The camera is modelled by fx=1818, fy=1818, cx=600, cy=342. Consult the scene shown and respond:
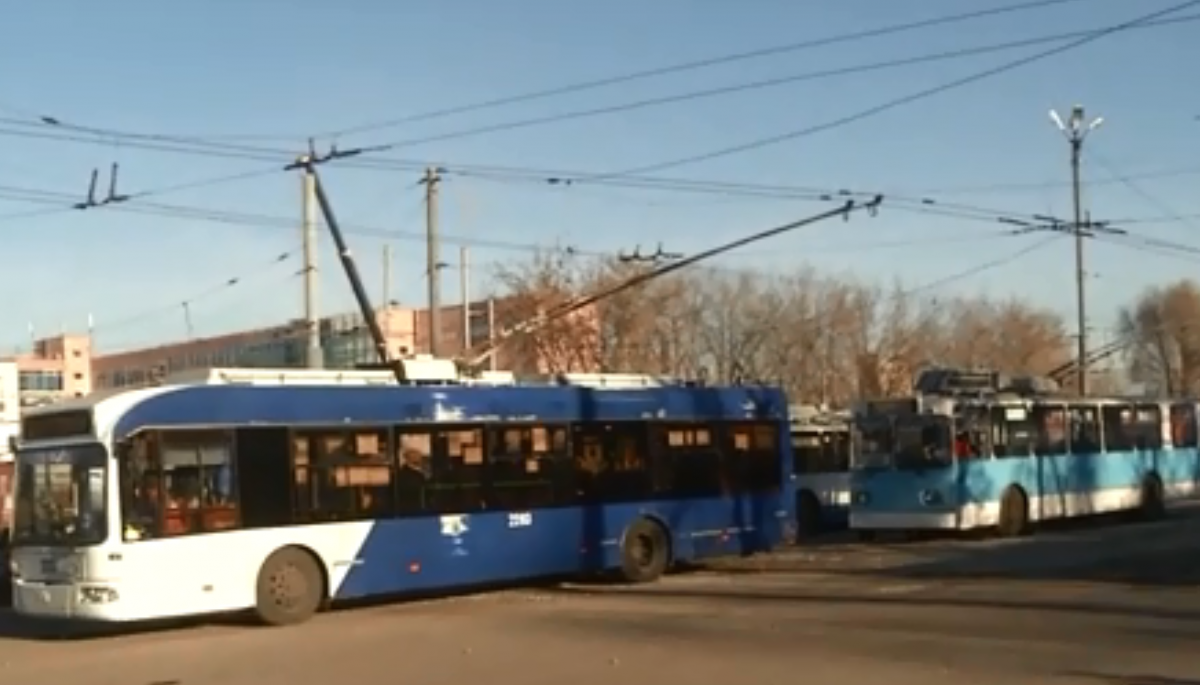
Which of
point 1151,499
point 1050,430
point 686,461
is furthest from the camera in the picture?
point 1151,499

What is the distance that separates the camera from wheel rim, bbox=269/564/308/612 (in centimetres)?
2119

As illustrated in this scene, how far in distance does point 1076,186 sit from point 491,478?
3248 cm

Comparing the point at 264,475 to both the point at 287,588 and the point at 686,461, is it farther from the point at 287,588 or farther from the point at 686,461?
the point at 686,461

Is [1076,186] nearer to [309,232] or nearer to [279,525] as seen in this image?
[309,232]

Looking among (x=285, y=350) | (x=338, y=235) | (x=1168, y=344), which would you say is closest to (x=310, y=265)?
(x=338, y=235)

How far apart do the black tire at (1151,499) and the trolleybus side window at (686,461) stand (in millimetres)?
14949

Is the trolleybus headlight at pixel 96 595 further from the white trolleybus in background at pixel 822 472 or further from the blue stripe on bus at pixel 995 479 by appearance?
the white trolleybus in background at pixel 822 472

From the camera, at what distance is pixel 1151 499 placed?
3856cm

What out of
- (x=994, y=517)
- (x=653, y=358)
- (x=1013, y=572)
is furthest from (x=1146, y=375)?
(x=1013, y=572)

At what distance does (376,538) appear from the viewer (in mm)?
22375

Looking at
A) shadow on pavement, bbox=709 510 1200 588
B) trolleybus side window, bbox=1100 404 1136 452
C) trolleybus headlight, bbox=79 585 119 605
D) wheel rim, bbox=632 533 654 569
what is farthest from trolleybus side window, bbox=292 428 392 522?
trolleybus side window, bbox=1100 404 1136 452

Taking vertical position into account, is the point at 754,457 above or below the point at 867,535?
above

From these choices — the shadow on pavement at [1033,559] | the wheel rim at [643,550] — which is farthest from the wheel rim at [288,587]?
the shadow on pavement at [1033,559]

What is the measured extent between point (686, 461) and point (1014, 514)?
9.85m
